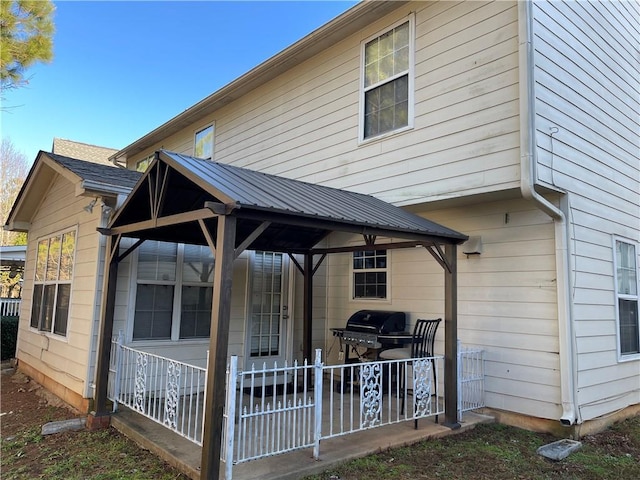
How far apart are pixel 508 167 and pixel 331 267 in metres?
3.96

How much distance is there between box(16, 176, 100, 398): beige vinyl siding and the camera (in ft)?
18.5

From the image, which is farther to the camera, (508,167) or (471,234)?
(471,234)

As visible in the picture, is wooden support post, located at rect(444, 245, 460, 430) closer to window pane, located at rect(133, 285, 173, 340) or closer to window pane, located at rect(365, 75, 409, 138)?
window pane, located at rect(365, 75, 409, 138)

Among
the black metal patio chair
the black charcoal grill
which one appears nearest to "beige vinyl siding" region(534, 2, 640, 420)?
the black metal patio chair

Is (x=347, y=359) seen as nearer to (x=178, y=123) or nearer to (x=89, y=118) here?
(x=178, y=123)

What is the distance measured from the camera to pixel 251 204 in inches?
128

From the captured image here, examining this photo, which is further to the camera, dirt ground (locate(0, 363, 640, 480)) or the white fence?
dirt ground (locate(0, 363, 640, 480))

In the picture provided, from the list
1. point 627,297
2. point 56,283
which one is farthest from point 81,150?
point 627,297

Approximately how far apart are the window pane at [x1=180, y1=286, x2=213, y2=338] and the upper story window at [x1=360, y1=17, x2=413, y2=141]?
3441 mm

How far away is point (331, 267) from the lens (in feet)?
26.3

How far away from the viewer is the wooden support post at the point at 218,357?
10.2 feet

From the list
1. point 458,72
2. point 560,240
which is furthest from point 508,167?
point 458,72

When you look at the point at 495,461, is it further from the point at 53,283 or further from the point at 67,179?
the point at 53,283

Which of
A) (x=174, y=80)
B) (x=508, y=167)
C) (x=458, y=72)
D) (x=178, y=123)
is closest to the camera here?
(x=508, y=167)
